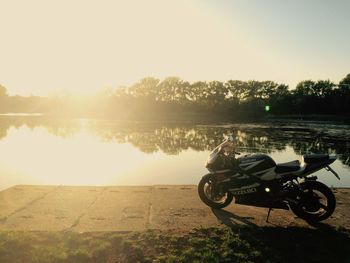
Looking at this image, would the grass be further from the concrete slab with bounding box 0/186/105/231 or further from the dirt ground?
the concrete slab with bounding box 0/186/105/231

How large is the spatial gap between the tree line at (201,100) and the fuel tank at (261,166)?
81.7 meters

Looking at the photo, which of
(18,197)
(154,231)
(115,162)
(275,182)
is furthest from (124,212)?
(115,162)

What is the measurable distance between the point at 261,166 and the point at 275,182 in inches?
16.2

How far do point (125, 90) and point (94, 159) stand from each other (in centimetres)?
11991

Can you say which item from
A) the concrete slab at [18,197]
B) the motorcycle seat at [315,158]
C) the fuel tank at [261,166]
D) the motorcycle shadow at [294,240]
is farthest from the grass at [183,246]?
the concrete slab at [18,197]

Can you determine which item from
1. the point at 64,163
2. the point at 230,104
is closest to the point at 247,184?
the point at 64,163

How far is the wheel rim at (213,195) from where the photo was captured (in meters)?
7.47

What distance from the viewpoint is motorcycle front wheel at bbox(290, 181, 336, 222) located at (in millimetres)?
6570

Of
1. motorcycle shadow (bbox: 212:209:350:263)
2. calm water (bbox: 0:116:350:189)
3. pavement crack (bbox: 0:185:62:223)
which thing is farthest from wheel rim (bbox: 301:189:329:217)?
calm water (bbox: 0:116:350:189)

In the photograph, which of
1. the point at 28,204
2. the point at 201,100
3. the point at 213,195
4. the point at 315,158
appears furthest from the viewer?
the point at 201,100

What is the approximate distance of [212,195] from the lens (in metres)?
7.51

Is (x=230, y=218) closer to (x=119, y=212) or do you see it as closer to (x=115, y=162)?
(x=119, y=212)

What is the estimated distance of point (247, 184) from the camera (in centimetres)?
693

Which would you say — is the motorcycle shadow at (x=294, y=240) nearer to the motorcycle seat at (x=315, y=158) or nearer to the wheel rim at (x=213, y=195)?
the wheel rim at (x=213, y=195)
